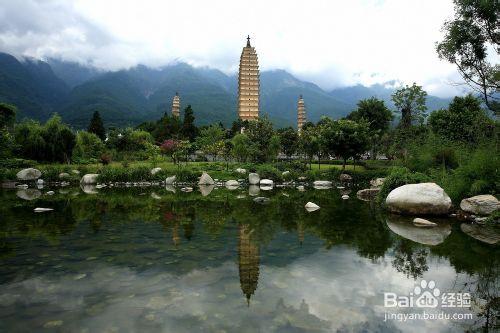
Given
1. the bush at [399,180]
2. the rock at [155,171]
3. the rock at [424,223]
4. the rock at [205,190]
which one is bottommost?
the rock at [205,190]

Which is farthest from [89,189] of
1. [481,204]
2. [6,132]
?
[481,204]

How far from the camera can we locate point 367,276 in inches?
372

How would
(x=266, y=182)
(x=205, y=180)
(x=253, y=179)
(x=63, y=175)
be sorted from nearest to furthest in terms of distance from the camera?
(x=63, y=175)
(x=205, y=180)
(x=266, y=182)
(x=253, y=179)

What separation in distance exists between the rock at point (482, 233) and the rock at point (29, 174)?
41.7 m

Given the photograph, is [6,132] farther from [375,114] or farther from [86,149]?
[375,114]

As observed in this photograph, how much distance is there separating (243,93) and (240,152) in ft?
224

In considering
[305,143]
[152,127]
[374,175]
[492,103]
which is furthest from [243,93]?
[492,103]

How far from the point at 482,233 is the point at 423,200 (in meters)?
4.19

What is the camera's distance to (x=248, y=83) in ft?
387

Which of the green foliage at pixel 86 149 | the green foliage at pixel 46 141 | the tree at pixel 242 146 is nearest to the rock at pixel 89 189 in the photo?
the green foliage at pixel 46 141

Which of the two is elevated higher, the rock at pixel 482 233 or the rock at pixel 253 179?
the rock at pixel 482 233

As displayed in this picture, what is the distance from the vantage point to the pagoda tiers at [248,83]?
11750cm

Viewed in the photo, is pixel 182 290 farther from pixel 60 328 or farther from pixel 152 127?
pixel 152 127

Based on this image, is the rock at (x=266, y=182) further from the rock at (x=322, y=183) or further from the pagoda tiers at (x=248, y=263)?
the pagoda tiers at (x=248, y=263)
